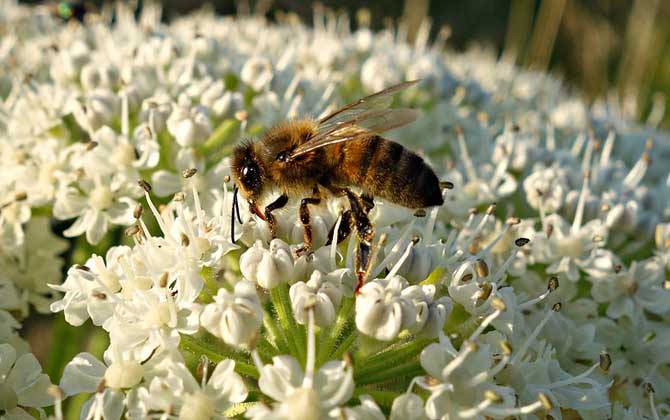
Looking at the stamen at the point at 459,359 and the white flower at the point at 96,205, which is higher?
the stamen at the point at 459,359

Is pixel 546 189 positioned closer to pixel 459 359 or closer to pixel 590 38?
pixel 459 359

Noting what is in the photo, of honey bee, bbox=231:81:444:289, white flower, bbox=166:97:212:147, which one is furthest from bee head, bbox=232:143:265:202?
white flower, bbox=166:97:212:147

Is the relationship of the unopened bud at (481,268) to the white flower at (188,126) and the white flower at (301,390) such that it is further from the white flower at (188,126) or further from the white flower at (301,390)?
the white flower at (188,126)

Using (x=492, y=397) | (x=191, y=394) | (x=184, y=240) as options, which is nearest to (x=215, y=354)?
(x=191, y=394)

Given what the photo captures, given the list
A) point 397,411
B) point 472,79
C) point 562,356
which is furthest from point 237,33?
point 397,411

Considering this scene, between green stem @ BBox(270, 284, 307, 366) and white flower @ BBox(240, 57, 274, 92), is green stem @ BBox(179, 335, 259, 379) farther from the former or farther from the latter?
white flower @ BBox(240, 57, 274, 92)

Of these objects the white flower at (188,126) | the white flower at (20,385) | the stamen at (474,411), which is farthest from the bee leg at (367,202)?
the white flower at (20,385)
